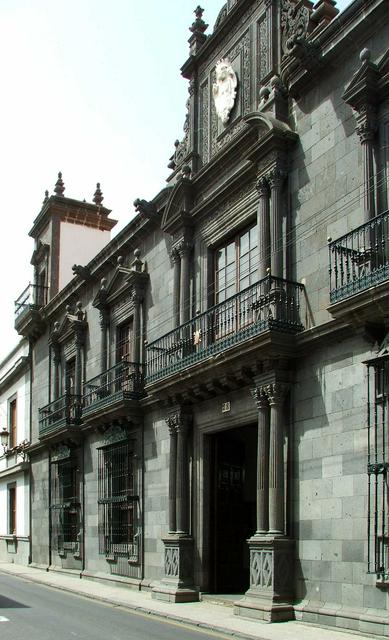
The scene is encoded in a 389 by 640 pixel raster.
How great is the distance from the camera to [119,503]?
1870 centimetres

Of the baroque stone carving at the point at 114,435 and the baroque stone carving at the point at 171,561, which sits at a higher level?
the baroque stone carving at the point at 114,435

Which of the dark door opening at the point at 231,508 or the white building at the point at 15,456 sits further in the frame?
the white building at the point at 15,456

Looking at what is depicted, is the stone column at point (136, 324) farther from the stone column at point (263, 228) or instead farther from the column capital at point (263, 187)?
the column capital at point (263, 187)

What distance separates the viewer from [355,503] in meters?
10.8

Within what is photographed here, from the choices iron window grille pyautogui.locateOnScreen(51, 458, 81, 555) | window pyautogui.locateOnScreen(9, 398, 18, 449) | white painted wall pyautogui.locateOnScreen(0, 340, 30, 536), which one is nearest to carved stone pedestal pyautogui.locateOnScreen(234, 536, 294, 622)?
iron window grille pyautogui.locateOnScreen(51, 458, 81, 555)

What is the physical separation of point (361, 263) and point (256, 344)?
7.33 ft

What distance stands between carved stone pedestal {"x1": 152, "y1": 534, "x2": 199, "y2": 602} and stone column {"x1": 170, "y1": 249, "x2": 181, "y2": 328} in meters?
4.20

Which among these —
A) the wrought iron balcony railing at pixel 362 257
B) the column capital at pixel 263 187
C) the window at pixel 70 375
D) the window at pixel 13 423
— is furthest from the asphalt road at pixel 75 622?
the window at pixel 13 423

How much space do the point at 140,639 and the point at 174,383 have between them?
18.5 feet

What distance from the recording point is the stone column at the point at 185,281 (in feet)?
53.7

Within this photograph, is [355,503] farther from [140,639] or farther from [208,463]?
[208,463]

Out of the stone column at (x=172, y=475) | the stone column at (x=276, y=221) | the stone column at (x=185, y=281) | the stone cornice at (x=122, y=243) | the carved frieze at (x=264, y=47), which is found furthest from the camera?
the stone cornice at (x=122, y=243)

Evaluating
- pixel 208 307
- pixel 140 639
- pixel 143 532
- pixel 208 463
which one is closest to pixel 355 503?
pixel 140 639

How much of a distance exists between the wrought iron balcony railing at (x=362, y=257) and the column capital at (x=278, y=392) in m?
1.77
